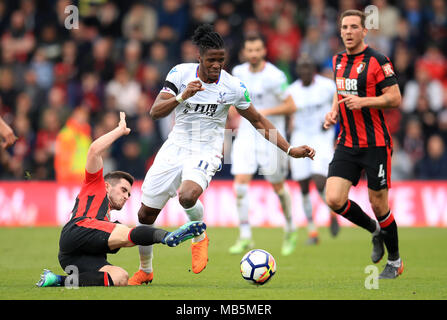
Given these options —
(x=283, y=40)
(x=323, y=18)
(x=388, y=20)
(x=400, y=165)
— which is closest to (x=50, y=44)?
(x=283, y=40)

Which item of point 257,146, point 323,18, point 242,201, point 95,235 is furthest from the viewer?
point 323,18

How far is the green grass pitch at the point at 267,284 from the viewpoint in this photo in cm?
671

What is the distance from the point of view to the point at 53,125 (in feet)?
56.8

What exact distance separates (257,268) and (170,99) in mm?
1843

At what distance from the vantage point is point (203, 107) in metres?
7.98

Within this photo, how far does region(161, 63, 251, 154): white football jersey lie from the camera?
7.89 meters

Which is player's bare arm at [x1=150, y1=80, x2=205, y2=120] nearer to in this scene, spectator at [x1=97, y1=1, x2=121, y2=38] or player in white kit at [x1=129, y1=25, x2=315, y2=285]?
player in white kit at [x1=129, y1=25, x2=315, y2=285]

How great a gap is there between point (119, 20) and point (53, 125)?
161 inches

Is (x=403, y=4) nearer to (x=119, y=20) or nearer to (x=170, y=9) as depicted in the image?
(x=170, y=9)

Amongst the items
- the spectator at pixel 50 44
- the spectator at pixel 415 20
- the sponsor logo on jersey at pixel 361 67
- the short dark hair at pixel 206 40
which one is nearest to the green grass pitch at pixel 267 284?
the sponsor logo on jersey at pixel 361 67

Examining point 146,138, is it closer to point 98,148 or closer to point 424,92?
point 424,92

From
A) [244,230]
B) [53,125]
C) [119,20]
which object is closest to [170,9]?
[119,20]
